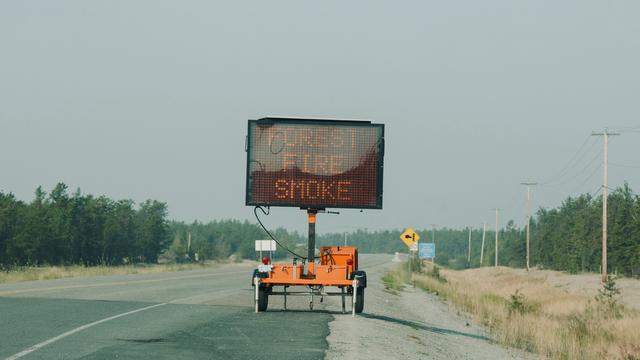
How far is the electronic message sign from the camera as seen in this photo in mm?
19406


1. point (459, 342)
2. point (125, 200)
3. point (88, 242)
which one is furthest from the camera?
point (125, 200)

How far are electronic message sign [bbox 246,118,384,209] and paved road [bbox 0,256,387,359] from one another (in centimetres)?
251

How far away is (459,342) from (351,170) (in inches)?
203

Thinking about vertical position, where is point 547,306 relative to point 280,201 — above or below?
below

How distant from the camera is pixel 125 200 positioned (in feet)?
386

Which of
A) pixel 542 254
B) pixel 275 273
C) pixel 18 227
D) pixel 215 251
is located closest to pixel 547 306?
pixel 275 273

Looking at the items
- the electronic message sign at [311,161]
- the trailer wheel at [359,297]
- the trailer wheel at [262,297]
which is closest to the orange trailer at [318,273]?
the trailer wheel at [359,297]

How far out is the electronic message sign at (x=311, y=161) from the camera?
19.4 m

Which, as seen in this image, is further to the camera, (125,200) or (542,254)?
(542,254)

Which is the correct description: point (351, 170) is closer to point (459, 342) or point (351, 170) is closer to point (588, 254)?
point (459, 342)

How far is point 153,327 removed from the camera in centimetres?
1744

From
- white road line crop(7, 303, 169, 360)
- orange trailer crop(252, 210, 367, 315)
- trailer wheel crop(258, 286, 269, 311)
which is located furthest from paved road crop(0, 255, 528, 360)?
orange trailer crop(252, 210, 367, 315)

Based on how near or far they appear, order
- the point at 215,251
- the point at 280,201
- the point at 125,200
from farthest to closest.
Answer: the point at 215,251 < the point at 125,200 < the point at 280,201

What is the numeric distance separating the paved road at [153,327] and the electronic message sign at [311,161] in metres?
2.51
